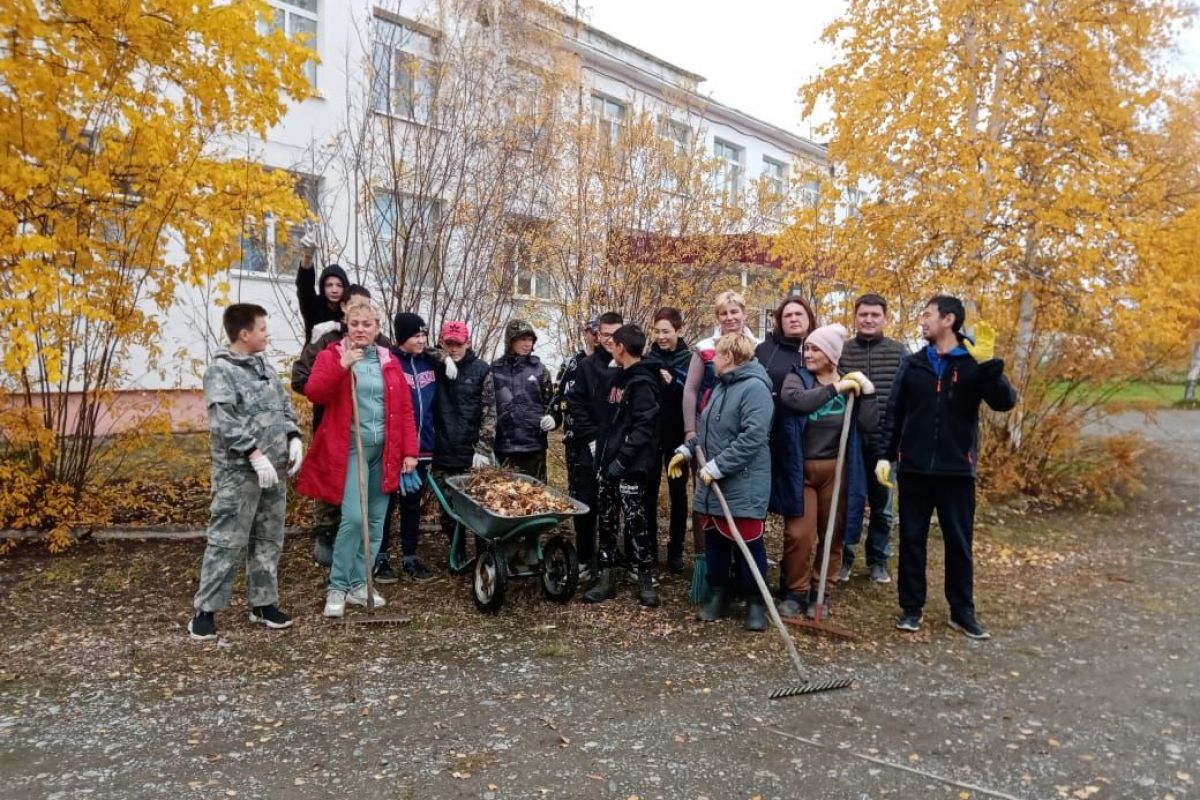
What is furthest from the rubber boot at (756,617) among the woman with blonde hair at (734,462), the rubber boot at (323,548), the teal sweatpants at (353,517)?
the rubber boot at (323,548)

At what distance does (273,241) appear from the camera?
24.3 feet

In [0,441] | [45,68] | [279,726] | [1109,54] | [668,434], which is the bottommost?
[279,726]

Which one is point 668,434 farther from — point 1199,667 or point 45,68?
point 45,68

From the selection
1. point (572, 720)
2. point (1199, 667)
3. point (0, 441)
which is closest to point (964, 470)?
point (1199, 667)

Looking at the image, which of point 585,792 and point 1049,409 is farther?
point 1049,409

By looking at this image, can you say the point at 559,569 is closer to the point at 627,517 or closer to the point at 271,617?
the point at 627,517

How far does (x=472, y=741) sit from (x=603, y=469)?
216 cm

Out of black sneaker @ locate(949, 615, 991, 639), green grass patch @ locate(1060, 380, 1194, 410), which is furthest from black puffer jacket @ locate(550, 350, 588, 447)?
green grass patch @ locate(1060, 380, 1194, 410)

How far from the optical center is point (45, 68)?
16.8 ft

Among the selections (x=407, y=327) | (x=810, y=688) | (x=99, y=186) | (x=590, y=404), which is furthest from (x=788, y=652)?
(x=99, y=186)

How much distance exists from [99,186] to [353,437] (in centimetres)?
252

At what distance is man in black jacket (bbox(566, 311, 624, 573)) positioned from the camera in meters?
5.31

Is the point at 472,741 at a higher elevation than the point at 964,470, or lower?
lower

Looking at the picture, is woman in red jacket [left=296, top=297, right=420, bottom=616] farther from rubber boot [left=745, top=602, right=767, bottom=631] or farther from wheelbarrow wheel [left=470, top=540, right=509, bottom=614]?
rubber boot [left=745, top=602, right=767, bottom=631]
